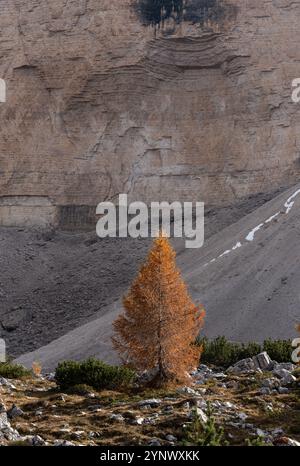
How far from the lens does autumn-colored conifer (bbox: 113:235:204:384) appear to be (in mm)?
17766

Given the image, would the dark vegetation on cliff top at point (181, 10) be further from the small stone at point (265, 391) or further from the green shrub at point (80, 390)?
the small stone at point (265, 391)

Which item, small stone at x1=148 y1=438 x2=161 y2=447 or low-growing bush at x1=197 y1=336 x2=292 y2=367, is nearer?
small stone at x1=148 y1=438 x2=161 y2=447

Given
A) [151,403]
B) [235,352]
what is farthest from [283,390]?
[235,352]

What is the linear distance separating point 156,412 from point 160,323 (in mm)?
3458

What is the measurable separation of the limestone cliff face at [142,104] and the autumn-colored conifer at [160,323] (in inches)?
1055

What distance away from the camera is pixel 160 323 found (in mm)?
17812

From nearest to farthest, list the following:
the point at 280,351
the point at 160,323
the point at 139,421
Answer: the point at 139,421 → the point at 160,323 → the point at 280,351

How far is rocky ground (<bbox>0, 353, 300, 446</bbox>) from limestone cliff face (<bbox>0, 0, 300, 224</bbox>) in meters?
28.4

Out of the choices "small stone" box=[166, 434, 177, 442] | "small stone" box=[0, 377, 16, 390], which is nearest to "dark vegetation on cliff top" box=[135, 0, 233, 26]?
"small stone" box=[0, 377, 16, 390]

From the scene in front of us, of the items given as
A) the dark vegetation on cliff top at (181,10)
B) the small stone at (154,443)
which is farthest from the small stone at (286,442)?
the dark vegetation on cliff top at (181,10)

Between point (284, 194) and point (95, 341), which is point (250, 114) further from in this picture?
point (95, 341)

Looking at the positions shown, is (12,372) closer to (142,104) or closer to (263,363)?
(263,363)

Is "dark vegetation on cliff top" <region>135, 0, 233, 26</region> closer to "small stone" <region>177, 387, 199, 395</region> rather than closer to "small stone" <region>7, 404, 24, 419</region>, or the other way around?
"small stone" <region>177, 387, 199, 395</region>

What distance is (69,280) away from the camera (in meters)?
42.2
